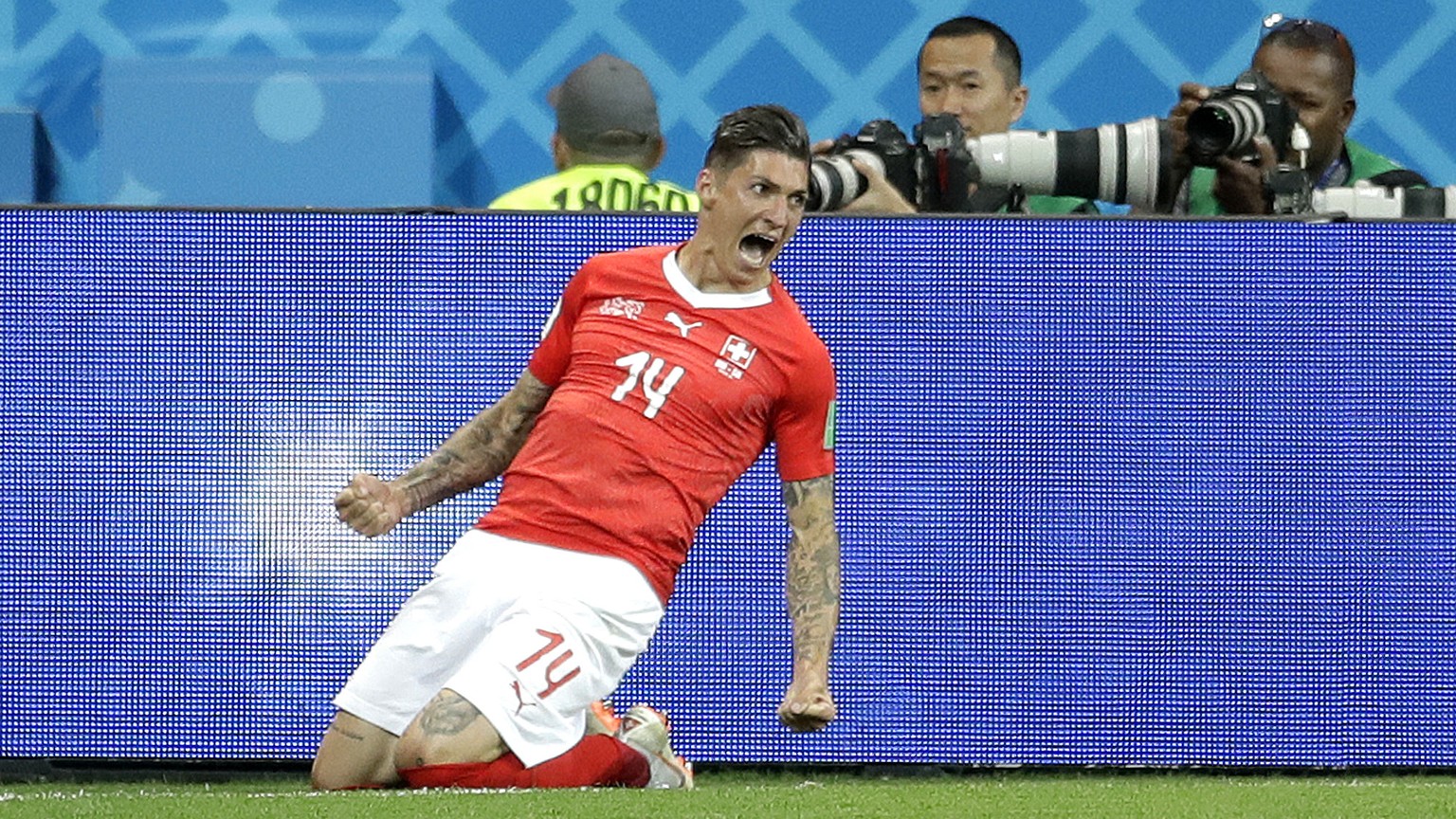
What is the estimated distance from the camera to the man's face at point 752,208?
12.0 ft

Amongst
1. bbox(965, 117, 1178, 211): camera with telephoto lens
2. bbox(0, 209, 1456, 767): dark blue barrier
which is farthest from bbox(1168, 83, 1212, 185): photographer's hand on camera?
bbox(0, 209, 1456, 767): dark blue barrier

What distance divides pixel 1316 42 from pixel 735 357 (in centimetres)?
247

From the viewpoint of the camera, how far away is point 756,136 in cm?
369

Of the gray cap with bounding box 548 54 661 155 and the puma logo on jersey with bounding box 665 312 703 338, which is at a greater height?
the gray cap with bounding box 548 54 661 155

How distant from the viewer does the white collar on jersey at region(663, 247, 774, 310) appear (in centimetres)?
372

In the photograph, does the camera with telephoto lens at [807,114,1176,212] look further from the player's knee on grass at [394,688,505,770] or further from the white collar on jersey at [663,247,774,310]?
the player's knee on grass at [394,688,505,770]

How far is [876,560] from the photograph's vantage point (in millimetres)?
4512

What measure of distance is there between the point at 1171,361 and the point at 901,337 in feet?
1.73

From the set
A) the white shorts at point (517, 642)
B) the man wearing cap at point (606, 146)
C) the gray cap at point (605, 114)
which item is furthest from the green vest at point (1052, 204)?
the white shorts at point (517, 642)

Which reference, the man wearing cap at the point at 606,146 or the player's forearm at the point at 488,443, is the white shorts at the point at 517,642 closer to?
the player's forearm at the point at 488,443

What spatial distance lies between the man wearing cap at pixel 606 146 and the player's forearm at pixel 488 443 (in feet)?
3.97

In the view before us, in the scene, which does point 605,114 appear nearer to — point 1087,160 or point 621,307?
point 1087,160

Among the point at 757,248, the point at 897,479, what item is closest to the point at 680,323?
the point at 757,248

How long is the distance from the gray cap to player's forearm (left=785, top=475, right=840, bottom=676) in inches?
69.6
